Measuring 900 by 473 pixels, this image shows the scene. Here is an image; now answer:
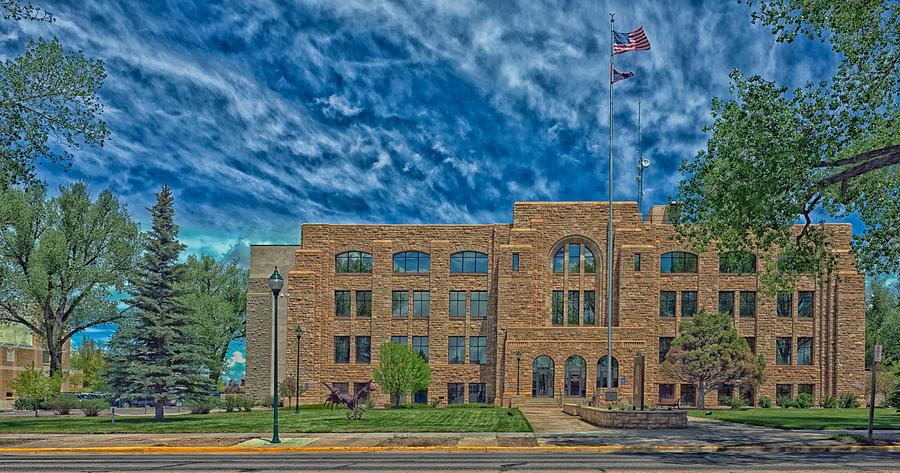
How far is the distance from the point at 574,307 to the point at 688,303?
8.74 meters

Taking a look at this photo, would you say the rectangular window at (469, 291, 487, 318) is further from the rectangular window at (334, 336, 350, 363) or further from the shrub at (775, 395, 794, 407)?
the shrub at (775, 395, 794, 407)

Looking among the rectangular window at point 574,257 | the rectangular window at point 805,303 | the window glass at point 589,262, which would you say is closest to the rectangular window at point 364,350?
the rectangular window at point 574,257

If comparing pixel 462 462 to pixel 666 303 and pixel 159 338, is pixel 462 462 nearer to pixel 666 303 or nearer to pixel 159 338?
pixel 159 338

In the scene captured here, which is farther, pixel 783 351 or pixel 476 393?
pixel 476 393

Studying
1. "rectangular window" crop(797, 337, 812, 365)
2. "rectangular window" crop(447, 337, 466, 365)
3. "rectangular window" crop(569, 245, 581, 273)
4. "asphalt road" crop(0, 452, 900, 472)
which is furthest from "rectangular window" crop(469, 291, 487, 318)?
"asphalt road" crop(0, 452, 900, 472)

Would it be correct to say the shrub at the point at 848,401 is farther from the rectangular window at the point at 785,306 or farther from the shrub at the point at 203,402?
the shrub at the point at 203,402

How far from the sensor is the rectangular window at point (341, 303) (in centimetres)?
5825

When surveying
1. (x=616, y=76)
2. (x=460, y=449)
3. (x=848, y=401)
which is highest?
(x=616, y=76)

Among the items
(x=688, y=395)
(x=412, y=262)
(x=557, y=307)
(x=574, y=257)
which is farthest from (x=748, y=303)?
(x=412, y=262)

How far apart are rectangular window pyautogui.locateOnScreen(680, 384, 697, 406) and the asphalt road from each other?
3792 centimetres

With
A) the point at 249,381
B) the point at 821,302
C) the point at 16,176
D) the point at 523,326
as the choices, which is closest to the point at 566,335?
the point at 523,326

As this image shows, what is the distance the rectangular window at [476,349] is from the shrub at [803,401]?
23634mm

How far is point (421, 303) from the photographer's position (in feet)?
190

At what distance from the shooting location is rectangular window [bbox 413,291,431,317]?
57.7 meters
